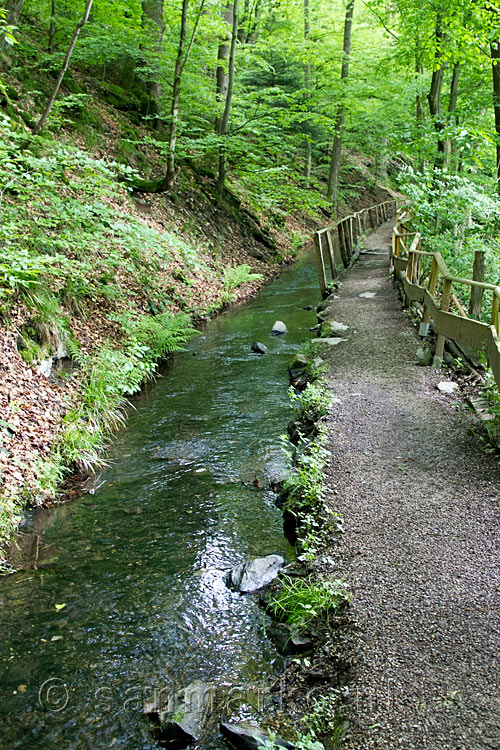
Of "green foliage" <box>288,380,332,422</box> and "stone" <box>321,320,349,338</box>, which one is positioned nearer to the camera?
"green foliage" <box>288,380,332,422</box>

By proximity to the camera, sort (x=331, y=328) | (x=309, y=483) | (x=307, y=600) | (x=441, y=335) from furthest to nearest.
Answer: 1. (x=331, y=328)
2. (x=441, y=335)
3. (x=309, y=483)
4. (x=307, y=600)

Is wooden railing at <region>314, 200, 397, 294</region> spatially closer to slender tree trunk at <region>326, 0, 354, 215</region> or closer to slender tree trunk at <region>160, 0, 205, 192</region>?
slender tree trunk at <region>326, 0, 354, 215</region>

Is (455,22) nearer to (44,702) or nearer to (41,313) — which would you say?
(41,313)

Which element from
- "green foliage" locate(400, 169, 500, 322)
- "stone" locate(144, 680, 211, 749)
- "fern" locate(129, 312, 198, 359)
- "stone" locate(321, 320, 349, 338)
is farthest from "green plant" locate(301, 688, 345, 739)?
"stone" locate(321, 320, 349, 338)

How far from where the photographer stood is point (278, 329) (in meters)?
11.8

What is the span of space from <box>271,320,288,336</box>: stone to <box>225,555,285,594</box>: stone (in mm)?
7494

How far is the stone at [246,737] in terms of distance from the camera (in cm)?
285

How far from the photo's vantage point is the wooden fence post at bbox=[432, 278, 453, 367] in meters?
7.38

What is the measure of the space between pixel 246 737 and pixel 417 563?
1.66 m

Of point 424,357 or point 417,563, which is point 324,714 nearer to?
point 417,563

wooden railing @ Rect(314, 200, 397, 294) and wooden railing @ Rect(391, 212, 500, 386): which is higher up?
wooden railing @ Rect(314, 200, 397, 294)

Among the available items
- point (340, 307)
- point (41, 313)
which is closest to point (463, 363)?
A: point (340, 307)

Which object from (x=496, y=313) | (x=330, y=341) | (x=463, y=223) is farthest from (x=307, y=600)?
(x=463, y=223)

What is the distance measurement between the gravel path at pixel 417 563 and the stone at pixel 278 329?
14.2 ft
